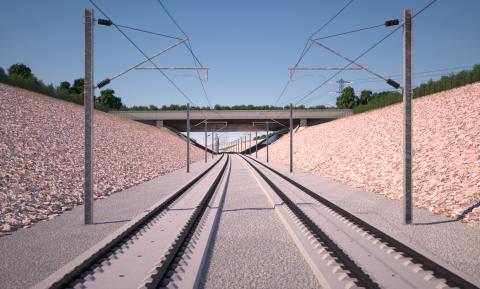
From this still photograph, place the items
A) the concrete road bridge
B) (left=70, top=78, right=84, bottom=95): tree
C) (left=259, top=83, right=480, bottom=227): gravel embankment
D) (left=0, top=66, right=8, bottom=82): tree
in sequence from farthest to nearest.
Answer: (left=70, top=78, right=84, bottom=95): tree, the concrete road bridge, (left=0, top=66, right=8, bottom=82): tree, (left=259, top=83, right=480, bottom=227): gravel embankment

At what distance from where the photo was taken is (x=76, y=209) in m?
11.8

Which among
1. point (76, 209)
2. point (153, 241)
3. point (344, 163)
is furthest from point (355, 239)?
point (344, 163)

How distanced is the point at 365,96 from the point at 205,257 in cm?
11891

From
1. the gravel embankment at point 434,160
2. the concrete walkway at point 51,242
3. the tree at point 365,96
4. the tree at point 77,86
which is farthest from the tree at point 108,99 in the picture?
the concrete walkway at point 51,242

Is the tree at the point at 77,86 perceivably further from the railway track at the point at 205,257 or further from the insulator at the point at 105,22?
the railway track at the point at 205,257

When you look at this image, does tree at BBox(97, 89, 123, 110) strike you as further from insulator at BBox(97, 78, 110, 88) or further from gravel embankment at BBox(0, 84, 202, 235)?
insulator at BBox(97, 78, 110, 88)

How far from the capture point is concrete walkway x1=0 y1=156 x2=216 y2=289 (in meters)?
5.86

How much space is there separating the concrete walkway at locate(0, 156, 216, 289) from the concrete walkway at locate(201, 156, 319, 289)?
291 cm

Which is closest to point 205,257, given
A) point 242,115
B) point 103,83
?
point 103,83

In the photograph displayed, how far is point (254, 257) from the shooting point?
6.84 m

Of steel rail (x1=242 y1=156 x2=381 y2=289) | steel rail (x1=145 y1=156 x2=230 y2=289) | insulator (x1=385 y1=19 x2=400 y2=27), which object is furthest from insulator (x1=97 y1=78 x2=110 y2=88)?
insulator (x1=385 y1=19 x2=400 y2=27)

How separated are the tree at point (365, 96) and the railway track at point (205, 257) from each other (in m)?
113

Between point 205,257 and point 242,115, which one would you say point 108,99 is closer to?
point 242,115

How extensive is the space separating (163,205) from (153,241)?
15.6 ft
